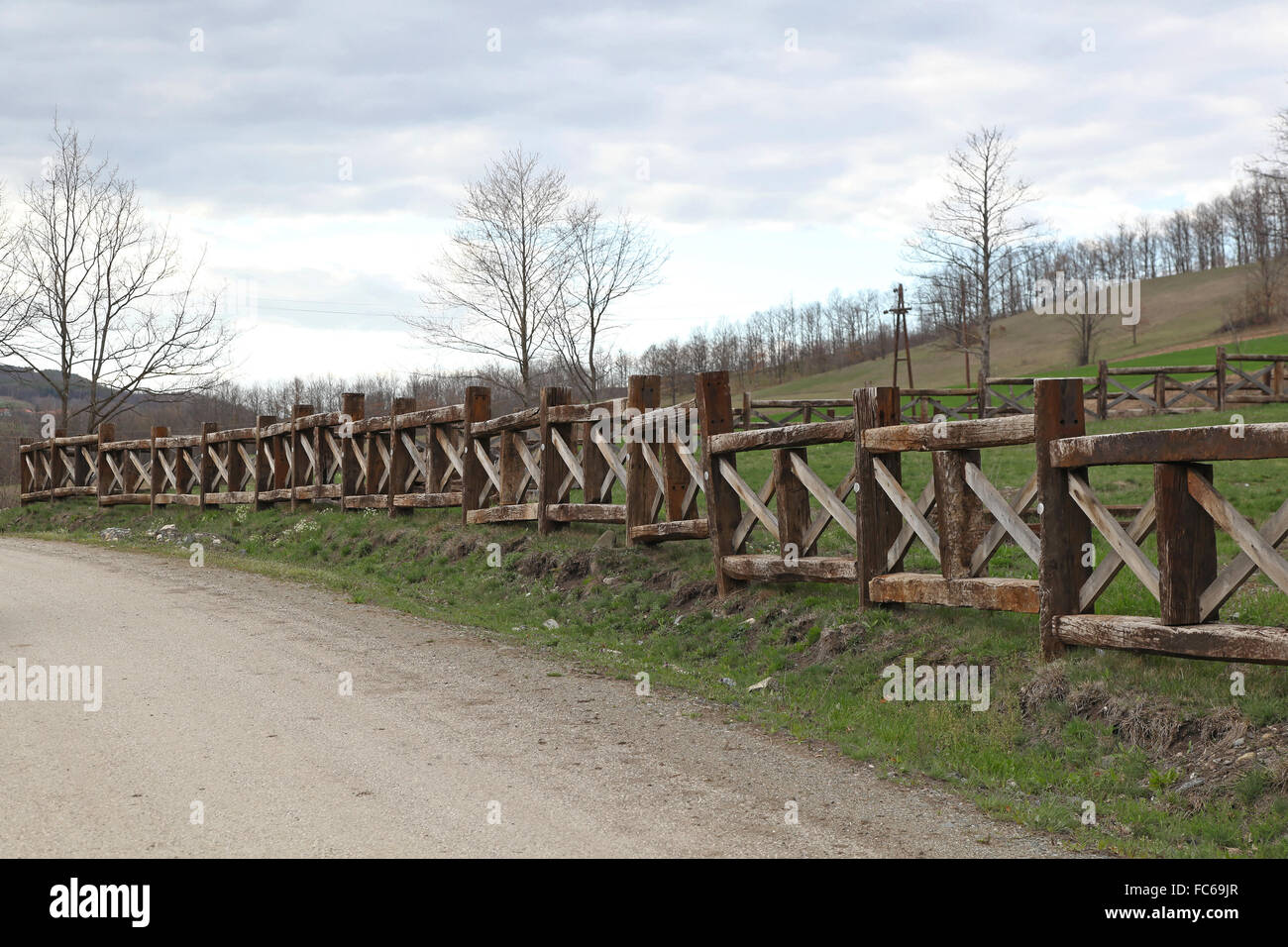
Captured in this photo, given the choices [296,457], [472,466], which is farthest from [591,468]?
[296,457]

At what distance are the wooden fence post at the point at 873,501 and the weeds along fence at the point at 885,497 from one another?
0.01 metres

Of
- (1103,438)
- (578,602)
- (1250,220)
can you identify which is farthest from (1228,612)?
(1250,220)

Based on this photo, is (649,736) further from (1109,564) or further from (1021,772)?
(1109,564)

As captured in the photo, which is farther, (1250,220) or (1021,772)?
(1250,220)

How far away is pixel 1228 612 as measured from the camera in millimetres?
7566

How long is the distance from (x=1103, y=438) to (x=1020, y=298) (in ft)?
443

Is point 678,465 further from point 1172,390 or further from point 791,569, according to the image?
point 1172,390

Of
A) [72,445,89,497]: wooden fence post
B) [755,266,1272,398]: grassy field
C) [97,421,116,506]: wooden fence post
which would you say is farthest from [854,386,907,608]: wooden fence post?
[755,266,1272,398]: grassy field

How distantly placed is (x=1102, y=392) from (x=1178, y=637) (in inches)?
895

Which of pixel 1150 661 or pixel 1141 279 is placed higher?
pixel 1141 279

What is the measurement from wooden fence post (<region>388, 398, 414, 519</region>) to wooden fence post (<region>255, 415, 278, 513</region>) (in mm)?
4825

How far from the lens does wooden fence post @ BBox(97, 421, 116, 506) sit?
26656 millimetres

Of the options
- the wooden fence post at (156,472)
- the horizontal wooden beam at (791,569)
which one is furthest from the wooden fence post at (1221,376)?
the wooden fence post at (156,472)

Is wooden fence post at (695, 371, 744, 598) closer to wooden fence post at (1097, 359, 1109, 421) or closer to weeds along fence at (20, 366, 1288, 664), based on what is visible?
weeds along fence at (20, 366, 1288, 664)
